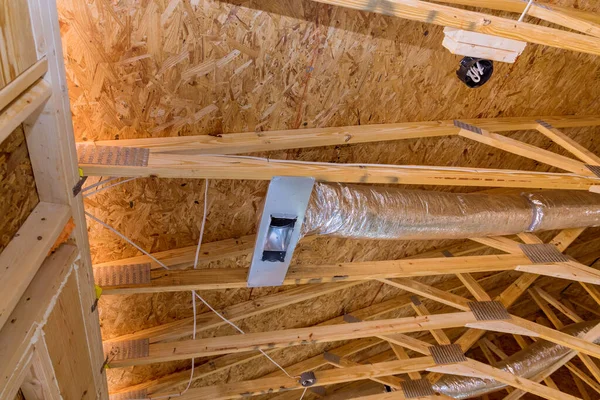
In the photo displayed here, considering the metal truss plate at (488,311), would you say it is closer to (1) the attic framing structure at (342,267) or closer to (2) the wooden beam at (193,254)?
(1) the attic framing structure at (342,267)

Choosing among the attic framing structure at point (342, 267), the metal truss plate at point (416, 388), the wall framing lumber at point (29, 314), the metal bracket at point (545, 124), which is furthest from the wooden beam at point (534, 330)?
the wall framing lumber at point (29, 314)

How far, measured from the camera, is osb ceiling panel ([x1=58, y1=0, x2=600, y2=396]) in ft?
6.15

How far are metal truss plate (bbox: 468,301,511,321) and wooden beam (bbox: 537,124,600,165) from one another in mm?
→ 1339

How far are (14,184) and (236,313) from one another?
2.34 m

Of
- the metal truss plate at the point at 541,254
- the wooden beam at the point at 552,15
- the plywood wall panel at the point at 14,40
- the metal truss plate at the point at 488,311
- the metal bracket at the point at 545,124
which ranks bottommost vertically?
the metal truss plate at the point at 488,311

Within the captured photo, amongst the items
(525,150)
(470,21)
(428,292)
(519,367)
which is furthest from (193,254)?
(519,367)

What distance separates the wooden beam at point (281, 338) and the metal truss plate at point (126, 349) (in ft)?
0.15

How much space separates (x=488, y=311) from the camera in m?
3.59

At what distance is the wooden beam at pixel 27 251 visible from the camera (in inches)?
49.3

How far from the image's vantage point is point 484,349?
6.31m

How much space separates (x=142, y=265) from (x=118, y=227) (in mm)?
274

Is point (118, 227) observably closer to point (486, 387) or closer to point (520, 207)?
point (520, 207)

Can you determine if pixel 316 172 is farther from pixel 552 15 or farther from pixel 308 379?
pixel 308 379

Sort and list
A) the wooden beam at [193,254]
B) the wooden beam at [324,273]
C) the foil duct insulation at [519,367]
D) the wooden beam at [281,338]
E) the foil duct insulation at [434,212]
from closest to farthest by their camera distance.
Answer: the foil duct insulation at [434,212], the wooden beam at [324,273], the wooden beam at [193,254], the wooden beam at [281,338], the foil duct insulation at [519,367]
